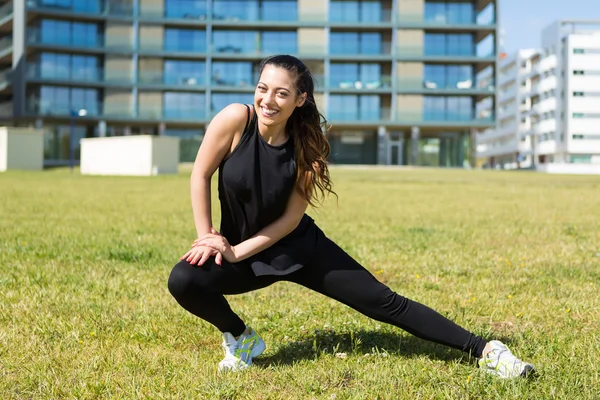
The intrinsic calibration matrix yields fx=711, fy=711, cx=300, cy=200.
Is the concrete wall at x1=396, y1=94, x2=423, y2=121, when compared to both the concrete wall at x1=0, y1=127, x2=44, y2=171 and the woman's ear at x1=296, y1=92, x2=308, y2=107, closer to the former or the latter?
the concrete wall at x1=0, y1=127, x2=44, y2=171

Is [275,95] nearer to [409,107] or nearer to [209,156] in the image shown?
[209,156]

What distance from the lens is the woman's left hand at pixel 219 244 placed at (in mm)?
→ 3662

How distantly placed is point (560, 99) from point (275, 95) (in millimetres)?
112642

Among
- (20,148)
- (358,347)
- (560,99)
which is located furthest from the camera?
(560,99)

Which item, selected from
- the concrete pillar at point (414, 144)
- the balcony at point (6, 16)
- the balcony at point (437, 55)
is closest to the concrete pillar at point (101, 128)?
the balcony at point (6, 16)

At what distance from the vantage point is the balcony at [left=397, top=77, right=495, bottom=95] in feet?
211

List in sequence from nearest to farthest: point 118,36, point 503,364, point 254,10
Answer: point 503,364 → point 118,36 → point 254,10

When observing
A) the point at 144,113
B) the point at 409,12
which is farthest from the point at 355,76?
the point at 144,113

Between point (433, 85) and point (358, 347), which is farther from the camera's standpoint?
point (433, 85)

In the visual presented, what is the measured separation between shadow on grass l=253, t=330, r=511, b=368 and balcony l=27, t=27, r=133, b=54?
62.5 metres

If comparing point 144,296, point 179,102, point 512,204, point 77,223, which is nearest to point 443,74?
point 179,102

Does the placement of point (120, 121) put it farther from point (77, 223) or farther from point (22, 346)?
point (22, 346)

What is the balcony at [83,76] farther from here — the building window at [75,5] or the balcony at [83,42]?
the building window at [75,5]

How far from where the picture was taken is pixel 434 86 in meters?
64.7
